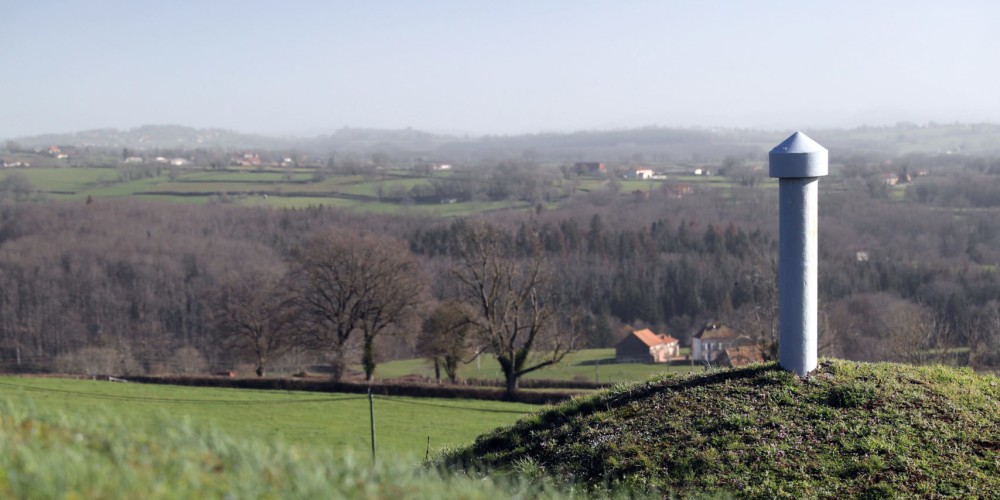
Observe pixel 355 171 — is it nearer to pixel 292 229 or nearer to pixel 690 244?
pixel 292 229

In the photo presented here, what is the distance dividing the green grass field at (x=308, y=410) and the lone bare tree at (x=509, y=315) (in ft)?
13.9

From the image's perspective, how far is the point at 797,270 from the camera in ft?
34.6

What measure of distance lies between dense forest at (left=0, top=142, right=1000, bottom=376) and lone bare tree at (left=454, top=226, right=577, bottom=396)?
1.14m

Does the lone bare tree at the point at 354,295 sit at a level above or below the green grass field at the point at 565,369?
above

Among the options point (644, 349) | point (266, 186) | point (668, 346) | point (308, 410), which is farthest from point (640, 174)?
point (308, 410)

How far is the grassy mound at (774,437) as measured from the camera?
8.02m

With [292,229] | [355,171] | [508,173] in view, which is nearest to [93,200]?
[292,229]

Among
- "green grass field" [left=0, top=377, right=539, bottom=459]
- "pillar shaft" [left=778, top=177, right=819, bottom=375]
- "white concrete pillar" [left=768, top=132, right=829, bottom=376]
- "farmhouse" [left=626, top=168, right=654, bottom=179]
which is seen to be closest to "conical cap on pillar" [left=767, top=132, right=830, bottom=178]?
"white concrete pillar" [left=768, top=132, right=829, bottom=376]

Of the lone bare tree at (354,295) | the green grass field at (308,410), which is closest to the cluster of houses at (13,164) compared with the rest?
the lone bare tree at (354,295)

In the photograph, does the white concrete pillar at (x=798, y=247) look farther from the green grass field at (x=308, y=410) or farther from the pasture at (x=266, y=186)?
the pasture at (x=266, y=186)

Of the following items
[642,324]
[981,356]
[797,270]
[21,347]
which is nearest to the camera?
[797,270]

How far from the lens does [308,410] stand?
27172mm

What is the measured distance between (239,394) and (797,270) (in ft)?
77.5

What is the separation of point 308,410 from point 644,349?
88.5 ft
